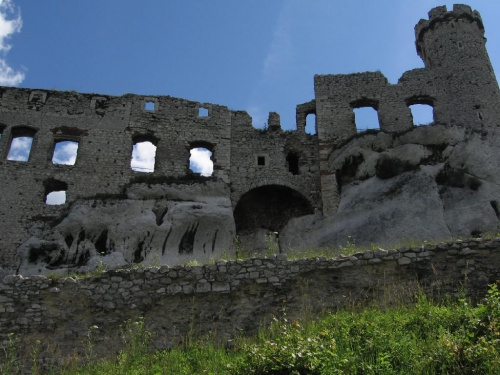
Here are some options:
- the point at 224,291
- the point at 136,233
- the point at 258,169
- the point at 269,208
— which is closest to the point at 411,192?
the point at 269,208

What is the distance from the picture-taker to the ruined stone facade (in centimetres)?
1855

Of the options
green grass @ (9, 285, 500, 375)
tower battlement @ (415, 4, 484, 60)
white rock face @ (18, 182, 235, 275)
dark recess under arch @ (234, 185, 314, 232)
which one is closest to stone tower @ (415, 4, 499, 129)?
tower battlement @ (415, 4, 484, 60)

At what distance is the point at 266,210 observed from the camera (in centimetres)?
2295

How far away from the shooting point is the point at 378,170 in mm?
20328

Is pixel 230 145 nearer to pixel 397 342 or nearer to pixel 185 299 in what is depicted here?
pixel 185 299

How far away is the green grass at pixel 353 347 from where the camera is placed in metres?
7.33

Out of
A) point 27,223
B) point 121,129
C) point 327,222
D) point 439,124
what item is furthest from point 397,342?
point 121,129

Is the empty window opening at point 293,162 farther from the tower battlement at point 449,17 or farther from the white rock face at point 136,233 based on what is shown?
the tower battlement at point 449,17

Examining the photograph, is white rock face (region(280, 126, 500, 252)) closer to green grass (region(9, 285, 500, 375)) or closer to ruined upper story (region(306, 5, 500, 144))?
ruined upper story (region(306, 5, 500, 144))

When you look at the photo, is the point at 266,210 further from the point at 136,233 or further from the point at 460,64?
the point at 460,64

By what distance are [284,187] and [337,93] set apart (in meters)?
5.66

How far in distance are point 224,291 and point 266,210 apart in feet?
37.9

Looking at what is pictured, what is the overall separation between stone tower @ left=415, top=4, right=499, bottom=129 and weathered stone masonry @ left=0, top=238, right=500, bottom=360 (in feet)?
40.2

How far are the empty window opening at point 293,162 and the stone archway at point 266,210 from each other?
4.14 feet
